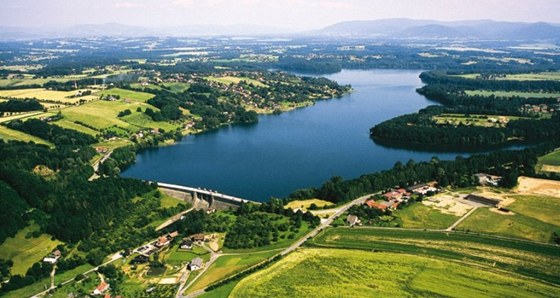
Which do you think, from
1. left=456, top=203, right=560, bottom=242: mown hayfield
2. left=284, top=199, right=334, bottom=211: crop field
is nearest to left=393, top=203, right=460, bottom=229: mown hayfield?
left=456, top=203, right=560, bottom=242: mown hayfield

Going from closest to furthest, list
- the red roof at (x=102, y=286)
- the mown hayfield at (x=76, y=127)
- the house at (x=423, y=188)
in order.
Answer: the red roof at (x=102, y=286) → the house at (x=423, y=188) → the mown hayfield at (x=76, y=127)

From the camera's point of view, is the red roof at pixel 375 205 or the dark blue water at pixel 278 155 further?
the dark blue water at pixel 278 155

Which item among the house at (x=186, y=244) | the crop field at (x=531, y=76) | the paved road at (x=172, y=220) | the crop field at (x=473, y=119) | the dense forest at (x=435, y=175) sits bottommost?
the paved road at (x=172, y=220)

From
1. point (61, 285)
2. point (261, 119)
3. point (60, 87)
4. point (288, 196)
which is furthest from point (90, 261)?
point (60, 87)

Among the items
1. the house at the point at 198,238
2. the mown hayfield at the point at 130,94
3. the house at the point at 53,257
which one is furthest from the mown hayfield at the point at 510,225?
the mown hayfield at the point at 130,94

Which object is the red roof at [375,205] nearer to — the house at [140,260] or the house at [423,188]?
the house at [423,188]

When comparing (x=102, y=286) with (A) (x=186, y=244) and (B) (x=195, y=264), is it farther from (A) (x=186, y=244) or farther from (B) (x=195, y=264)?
(A) (x=186, y=244)

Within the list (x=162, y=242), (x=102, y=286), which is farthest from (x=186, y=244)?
(x=102, y=286)

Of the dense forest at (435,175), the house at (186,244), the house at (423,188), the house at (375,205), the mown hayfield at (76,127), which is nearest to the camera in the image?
the house at (186,244)
